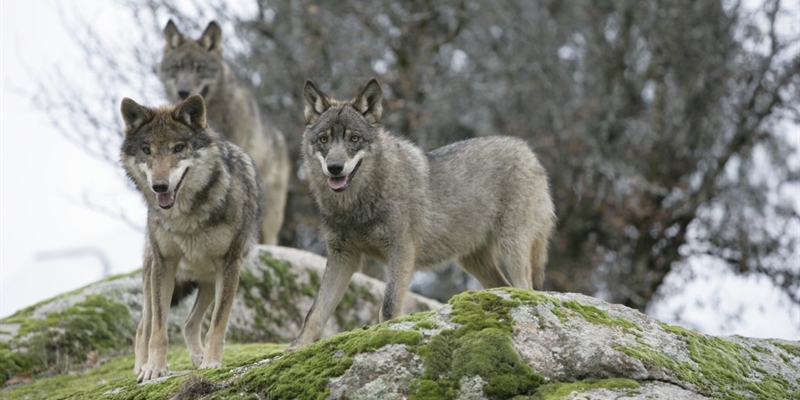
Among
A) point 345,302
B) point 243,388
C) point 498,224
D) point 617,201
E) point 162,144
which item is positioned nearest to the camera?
point 243,388

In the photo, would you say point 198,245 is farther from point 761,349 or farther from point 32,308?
point 761,349

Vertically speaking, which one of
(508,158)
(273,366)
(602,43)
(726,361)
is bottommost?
(726,361)

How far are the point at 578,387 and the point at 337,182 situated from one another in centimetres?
309

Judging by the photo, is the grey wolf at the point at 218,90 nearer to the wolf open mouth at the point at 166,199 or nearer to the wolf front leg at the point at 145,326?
the wolf front leg at the point at 145,326

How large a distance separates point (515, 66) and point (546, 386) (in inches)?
617

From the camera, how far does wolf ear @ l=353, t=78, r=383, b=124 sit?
7.46 meters

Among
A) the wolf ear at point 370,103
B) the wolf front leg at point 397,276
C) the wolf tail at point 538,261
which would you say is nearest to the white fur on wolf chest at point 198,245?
the wolf front leg at point 397,276

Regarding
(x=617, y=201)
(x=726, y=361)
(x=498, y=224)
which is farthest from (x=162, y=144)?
(x=617, y=201)

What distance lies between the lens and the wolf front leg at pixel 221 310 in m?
6.80

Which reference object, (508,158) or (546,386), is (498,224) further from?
(546,386)

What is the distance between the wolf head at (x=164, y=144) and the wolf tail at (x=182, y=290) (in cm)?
117

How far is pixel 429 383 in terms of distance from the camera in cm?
454

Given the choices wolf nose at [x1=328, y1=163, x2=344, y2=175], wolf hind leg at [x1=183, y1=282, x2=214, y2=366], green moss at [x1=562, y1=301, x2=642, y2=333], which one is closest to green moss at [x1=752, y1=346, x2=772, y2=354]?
green moss at [x1=562, y1=301, x2=642, y2=333]

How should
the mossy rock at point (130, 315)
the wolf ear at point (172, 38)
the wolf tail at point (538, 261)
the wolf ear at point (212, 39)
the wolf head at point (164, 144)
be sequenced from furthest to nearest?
the wolf ear at point (212, 39) < the wolf ear at point (172, 38) < the mossy rock at point (130, 315) < the wolf tail at point (538, 261) < the wolf head at point (164, 144)
